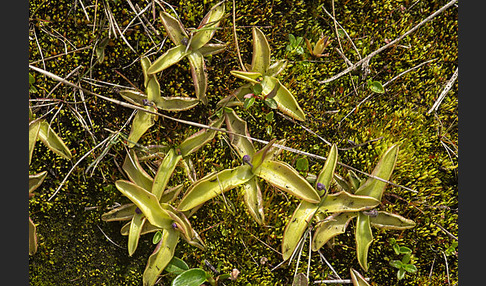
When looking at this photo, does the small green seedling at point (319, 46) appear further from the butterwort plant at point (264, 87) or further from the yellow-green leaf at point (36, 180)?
the yellow-green leaf at point (36, 180)

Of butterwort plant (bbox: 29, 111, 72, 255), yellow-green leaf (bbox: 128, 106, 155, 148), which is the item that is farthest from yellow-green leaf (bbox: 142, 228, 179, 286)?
butterwort plant (bbox: 29, 111, 72, 255)

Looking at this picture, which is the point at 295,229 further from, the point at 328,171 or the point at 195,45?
the point at 195,45

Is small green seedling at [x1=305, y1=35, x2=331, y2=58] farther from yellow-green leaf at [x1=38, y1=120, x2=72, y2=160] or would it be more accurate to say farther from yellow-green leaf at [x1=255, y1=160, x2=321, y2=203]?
yellow-green leaf at [x1=38, y1=120, x2=72, y2=160]

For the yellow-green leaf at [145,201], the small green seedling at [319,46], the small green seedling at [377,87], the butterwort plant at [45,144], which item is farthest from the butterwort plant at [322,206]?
the butterwort plant at [45,144]

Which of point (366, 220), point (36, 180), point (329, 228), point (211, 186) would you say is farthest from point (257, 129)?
point (36, 180)

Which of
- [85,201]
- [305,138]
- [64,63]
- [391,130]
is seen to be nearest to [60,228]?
[85,201]

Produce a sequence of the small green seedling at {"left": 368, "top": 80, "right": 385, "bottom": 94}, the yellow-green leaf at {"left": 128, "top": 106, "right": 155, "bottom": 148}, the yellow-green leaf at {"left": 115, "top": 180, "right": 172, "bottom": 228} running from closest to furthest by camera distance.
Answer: the yellow-green leaf at {"left": 115, "top": 180, "right": 172, "bottom": 228}, the yellow-green leaf at {"left": 128, "top": 106, "right": 155, "bottom": 148}, the small green seedling at {"left": 368, "top": 80, "right": 385, "bottom": 94}
